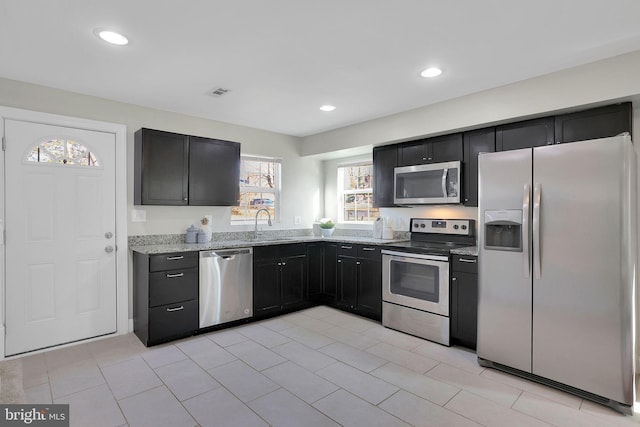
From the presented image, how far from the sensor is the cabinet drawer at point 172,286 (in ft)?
10.7

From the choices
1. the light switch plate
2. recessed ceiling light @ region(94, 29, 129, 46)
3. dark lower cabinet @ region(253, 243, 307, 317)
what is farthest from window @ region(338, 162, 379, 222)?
recessed ceiling light @ region(94, 29, 129, 46)

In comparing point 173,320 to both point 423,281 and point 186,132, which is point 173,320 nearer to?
point 186,132

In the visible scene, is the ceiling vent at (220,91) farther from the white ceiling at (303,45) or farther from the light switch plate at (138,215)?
the light switch plate at (138,215)

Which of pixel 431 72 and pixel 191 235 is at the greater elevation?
pixel 431 72

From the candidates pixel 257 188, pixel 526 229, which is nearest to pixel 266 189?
pixel 257 188

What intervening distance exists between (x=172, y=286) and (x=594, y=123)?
4.00 metres

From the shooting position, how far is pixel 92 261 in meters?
3.40

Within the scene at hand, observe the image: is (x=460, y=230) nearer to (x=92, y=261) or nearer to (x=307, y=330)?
(x=307, y=330)

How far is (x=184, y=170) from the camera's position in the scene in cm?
377

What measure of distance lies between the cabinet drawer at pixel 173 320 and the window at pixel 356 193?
104 inches

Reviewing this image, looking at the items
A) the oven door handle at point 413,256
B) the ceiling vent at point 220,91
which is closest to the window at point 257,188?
the ceiling vent at point 220,91

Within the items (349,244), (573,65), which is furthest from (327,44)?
(349,244)

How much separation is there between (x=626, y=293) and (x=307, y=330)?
2.70m

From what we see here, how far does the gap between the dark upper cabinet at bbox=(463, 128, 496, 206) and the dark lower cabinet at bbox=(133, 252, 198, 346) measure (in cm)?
291
